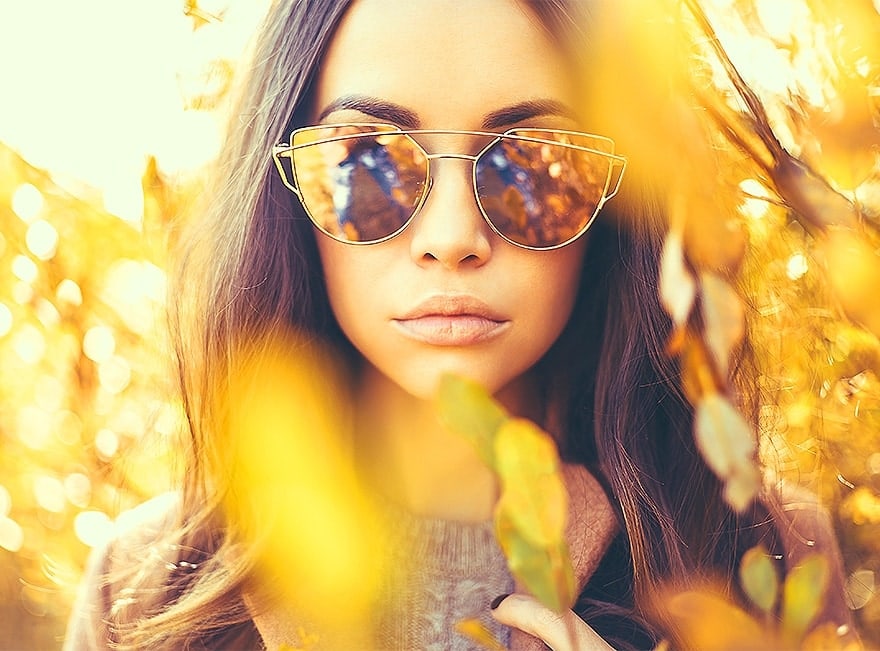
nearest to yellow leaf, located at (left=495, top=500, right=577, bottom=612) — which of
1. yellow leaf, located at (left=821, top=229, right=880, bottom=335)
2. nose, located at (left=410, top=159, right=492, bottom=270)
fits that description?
yellow leaf, located at (left=821, top=229, right=880, bottom=335)

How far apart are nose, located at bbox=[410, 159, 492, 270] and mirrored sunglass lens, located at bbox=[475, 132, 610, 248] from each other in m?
0.02

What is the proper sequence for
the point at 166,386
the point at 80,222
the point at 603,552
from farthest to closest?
the point at 80,222 < the point at 166,386 < the point at 603,552

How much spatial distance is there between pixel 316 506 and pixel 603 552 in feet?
1.36

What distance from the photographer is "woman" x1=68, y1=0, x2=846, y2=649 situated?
3.68ft

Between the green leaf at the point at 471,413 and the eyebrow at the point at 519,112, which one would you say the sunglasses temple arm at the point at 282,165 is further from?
the green leaf at the point at 471,413

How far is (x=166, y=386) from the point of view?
1535 mm

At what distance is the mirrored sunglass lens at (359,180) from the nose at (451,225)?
0.06ft

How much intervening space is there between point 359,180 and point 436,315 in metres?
0.19

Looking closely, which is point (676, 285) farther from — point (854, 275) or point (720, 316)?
point (854, 275)

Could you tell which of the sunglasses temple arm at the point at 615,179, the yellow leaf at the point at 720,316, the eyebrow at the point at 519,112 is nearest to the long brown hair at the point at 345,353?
the sunglasses temple arm at the point at 615,179

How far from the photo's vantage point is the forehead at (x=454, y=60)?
1.11m

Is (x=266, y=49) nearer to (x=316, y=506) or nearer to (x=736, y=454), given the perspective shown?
(x=316, y=506)

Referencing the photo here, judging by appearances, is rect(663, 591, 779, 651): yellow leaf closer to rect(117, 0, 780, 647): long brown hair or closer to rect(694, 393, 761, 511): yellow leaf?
rect(694, 393, 761, 511): yellow leaf

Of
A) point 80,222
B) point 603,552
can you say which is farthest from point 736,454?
point 80,222
